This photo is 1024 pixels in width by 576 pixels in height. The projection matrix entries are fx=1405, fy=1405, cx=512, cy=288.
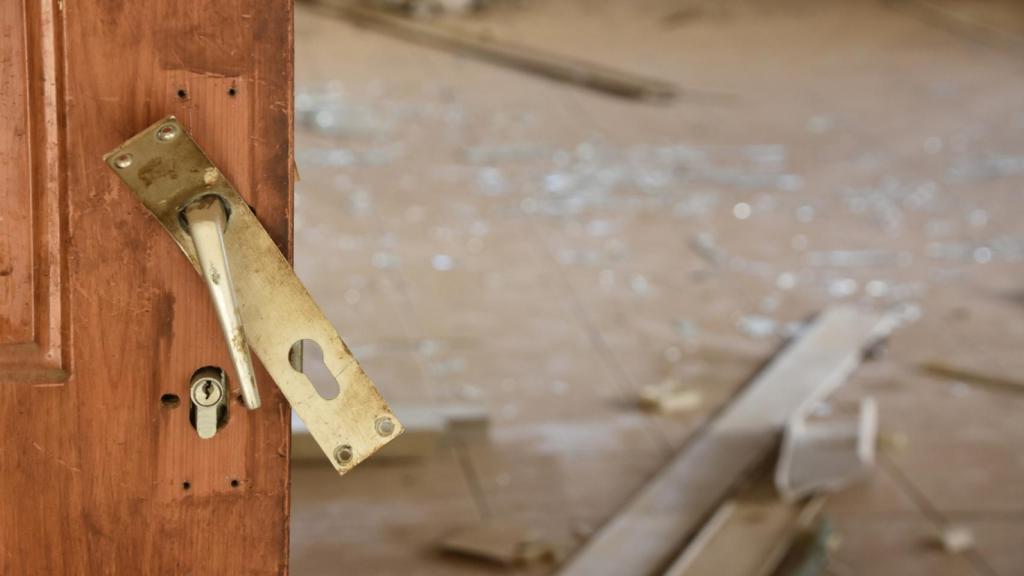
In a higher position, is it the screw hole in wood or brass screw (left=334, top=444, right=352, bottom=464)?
the screw hole in wood

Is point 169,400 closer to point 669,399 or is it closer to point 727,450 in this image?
point 727,450

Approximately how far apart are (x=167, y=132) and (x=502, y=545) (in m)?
2.08

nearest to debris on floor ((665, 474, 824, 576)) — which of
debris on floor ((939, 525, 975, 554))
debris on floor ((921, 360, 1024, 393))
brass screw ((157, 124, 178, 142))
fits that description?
debris on floor ((939, 525, 975, 554))

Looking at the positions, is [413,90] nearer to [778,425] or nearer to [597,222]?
[597,222]

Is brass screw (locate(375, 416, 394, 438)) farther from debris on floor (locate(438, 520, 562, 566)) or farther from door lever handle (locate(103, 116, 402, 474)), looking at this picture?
debris on floor (locate(438, 520, 562, 566))

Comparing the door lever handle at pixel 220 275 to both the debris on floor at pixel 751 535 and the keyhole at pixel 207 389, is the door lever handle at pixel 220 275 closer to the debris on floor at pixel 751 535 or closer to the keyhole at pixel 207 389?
the keyhole at pixel 207 389

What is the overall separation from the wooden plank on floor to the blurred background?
0.16 feet

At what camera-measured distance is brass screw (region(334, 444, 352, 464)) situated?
0.93 metres

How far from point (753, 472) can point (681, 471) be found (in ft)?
0.53

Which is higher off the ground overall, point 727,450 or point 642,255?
point 727,450

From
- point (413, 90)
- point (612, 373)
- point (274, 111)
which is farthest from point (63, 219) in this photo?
point (413, 90)

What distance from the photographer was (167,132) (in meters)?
0.87

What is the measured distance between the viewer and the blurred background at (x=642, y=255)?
10.1 feet

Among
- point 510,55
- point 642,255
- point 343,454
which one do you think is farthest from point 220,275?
point 510,55
